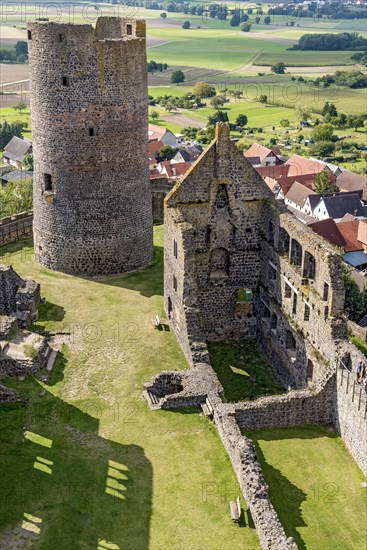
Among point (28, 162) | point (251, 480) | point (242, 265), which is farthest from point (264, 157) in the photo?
point (251, 480)

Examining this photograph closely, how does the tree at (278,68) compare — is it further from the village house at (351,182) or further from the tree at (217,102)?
the village house at (351,182)

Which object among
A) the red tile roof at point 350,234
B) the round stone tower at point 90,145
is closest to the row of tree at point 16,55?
the red tile roof at point 350,234

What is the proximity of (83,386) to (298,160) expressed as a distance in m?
78.2

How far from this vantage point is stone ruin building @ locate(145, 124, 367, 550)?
24688 millimetres

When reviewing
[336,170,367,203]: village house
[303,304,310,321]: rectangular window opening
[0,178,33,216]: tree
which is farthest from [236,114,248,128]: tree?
[303,304,310,321]: rectangular window opening

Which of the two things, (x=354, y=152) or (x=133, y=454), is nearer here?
(x=133, y=454)

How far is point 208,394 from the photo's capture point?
25.9 m

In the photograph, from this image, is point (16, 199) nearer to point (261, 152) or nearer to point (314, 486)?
point (314, 486)

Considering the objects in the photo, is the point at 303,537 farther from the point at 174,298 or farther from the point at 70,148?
the point at 70,148

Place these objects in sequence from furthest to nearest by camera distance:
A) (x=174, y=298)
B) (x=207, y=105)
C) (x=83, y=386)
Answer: (x=207, y=105) < (x=174, y=298) < (x=83, y=386)

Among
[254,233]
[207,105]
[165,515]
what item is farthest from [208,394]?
[207,105]

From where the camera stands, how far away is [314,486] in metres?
22.5

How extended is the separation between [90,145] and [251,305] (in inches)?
467

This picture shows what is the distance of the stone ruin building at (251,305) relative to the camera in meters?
24.7
